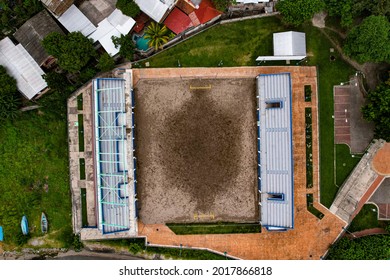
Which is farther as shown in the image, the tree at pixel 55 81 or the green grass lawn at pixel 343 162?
the green grass lawn at pixel 343 162

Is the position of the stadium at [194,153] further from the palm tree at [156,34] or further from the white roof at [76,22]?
the white roof at [76,22]

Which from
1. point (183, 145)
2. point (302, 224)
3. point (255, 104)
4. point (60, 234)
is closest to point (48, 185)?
point (60, 234)

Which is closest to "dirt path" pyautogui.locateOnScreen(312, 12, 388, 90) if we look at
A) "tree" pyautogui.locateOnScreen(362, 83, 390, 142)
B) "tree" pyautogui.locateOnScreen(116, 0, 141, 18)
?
"tree" pyautogui.locateOnScreen(362, 83, 390, 142)

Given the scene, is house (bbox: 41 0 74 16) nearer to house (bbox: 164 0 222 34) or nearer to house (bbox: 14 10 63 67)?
house (bbox: 14 10 63 67)

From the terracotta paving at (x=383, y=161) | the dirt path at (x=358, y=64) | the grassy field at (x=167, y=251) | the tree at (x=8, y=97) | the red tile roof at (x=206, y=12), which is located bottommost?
the grassy field at (x=167, y=251)

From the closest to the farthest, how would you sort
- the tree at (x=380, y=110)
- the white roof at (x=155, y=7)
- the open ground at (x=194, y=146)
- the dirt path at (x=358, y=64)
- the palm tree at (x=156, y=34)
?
the tree at (x=380, y=110) → the white roof at (x=155, y=7) → the palm tree at (x=156, y=34) → the dirt path at (x=358, y=64) → the open ground at (x=194, y=146)

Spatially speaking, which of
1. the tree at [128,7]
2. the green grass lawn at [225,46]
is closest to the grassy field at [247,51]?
the green grass lawn at [225,46]

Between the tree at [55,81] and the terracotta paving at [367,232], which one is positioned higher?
the tree at [55,81]
